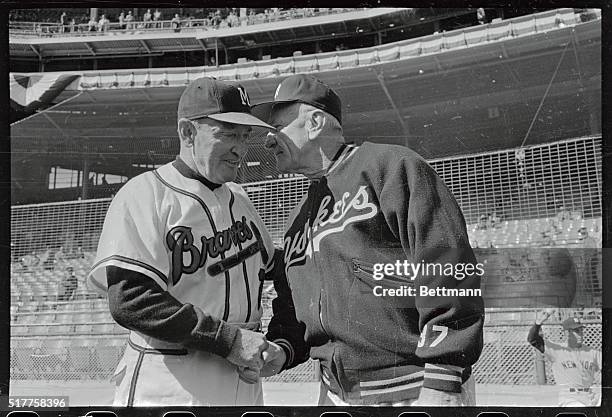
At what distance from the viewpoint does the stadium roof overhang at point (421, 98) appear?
2936 millimetres

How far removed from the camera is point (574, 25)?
9.77ft

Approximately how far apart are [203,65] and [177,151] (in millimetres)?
387

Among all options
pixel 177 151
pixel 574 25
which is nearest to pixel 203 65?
pixel 177 151

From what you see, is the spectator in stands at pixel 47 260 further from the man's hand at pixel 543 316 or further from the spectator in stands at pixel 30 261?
the man's hand at pixel 543 316

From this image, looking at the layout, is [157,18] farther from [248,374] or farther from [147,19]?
[248,374]

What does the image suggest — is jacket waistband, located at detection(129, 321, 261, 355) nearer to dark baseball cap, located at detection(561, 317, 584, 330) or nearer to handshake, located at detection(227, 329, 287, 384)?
handshake, located at detection(227, 329, 287, 384)

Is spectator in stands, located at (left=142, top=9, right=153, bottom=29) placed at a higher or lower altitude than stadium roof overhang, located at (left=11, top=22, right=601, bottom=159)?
higher

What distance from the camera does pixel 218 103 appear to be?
9.54 ft

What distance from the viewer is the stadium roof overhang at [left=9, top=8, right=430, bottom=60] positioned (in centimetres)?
296

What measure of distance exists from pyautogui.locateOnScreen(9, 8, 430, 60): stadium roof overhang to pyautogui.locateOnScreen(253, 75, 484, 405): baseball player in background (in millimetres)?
319

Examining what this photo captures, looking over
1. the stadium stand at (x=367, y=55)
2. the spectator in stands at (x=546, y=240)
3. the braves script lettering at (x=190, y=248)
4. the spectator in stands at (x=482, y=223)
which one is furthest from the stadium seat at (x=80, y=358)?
the spectator in stands at (x=546, y=240)

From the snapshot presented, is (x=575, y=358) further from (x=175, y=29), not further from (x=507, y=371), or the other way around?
(x=175, y=29)

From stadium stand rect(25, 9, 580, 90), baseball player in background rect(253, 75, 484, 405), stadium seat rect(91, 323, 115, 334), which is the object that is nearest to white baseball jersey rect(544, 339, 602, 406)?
baseball player in background rect(253, 75, 484, 405)

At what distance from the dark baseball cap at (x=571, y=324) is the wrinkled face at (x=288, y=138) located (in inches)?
50.1
